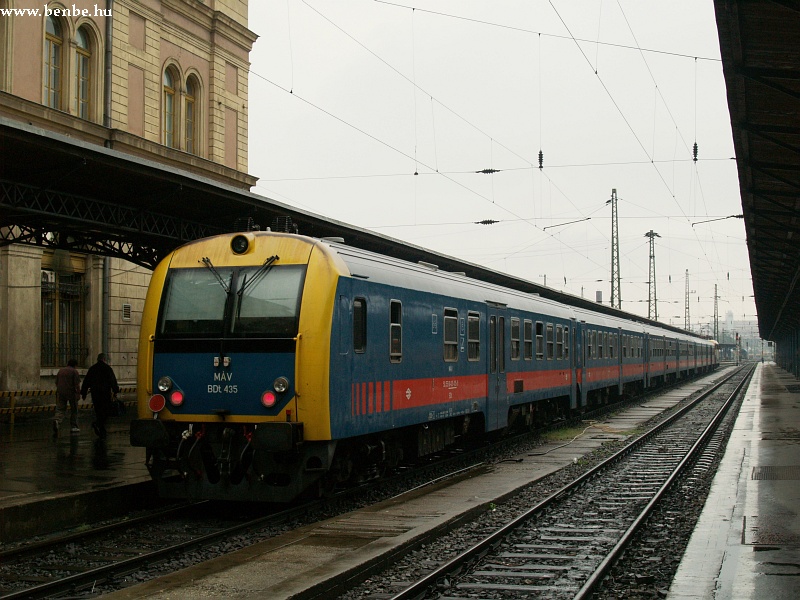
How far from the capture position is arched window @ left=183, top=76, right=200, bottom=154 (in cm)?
2921

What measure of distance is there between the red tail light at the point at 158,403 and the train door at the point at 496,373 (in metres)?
7.12

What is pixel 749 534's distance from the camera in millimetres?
9344

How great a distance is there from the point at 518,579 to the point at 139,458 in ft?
25.0

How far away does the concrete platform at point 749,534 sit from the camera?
7211 millimetres

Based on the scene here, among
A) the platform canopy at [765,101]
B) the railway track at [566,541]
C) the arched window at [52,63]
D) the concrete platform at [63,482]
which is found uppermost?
the arched window at [52,63]

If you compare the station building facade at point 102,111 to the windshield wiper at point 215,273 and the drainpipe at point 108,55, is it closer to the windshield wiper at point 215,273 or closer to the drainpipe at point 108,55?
the drainpipe at point 108,55

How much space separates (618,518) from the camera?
35.6 ft

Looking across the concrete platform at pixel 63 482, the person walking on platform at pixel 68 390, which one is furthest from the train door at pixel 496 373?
the person walking on platform at pixel 68 390

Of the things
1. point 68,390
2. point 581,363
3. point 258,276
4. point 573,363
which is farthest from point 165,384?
point 581,363

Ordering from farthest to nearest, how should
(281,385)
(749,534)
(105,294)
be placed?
(105,294), (281,385), (749,534)

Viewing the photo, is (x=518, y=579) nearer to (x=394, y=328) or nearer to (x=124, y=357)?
(x=394, y=328)

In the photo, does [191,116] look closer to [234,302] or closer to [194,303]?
[194,303]

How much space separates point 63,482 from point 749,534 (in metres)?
7.62

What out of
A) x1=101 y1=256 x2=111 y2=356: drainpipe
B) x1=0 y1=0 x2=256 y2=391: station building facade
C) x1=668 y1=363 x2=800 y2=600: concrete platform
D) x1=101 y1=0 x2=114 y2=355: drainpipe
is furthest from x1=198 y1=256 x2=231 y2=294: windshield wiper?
x1=101 y1=256 x2=111 y2=356: drainpipe
